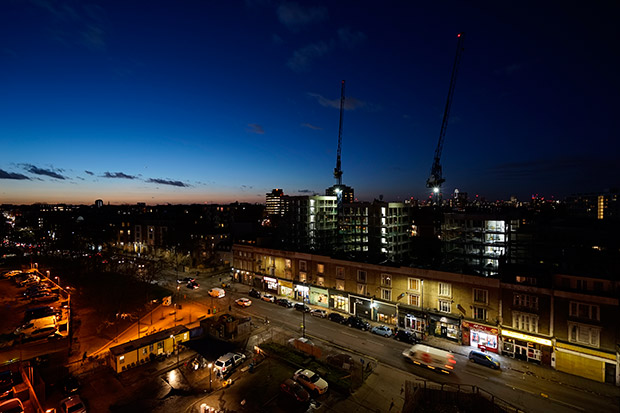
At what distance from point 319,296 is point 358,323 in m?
9.53

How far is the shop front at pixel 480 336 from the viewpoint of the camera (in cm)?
2888

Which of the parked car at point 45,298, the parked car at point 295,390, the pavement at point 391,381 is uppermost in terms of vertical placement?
the parked car at point 295,390

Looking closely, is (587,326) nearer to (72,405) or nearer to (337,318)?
(337,318)

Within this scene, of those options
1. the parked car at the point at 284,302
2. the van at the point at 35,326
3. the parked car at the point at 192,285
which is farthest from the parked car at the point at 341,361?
the van at the point at 35,326

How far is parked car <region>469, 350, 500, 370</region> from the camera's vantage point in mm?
25747

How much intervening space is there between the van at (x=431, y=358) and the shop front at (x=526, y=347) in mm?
6858

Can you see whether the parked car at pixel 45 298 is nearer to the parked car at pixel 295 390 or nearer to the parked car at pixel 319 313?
the parked car at pixel 319 313

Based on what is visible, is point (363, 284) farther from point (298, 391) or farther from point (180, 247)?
point (180, 247)

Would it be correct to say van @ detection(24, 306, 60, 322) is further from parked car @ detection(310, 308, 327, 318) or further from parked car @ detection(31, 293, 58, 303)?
parked car @ detection(310, 308, 327, 318)

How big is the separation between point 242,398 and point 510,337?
26125 mm

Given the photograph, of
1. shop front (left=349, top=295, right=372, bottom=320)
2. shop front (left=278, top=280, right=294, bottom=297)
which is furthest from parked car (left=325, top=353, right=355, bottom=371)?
shop front (left=278, top=280, right=294, bottom=297)

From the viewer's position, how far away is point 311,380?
22.7m

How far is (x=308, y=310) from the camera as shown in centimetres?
4000

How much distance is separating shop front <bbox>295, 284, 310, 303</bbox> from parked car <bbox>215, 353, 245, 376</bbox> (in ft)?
59.5
